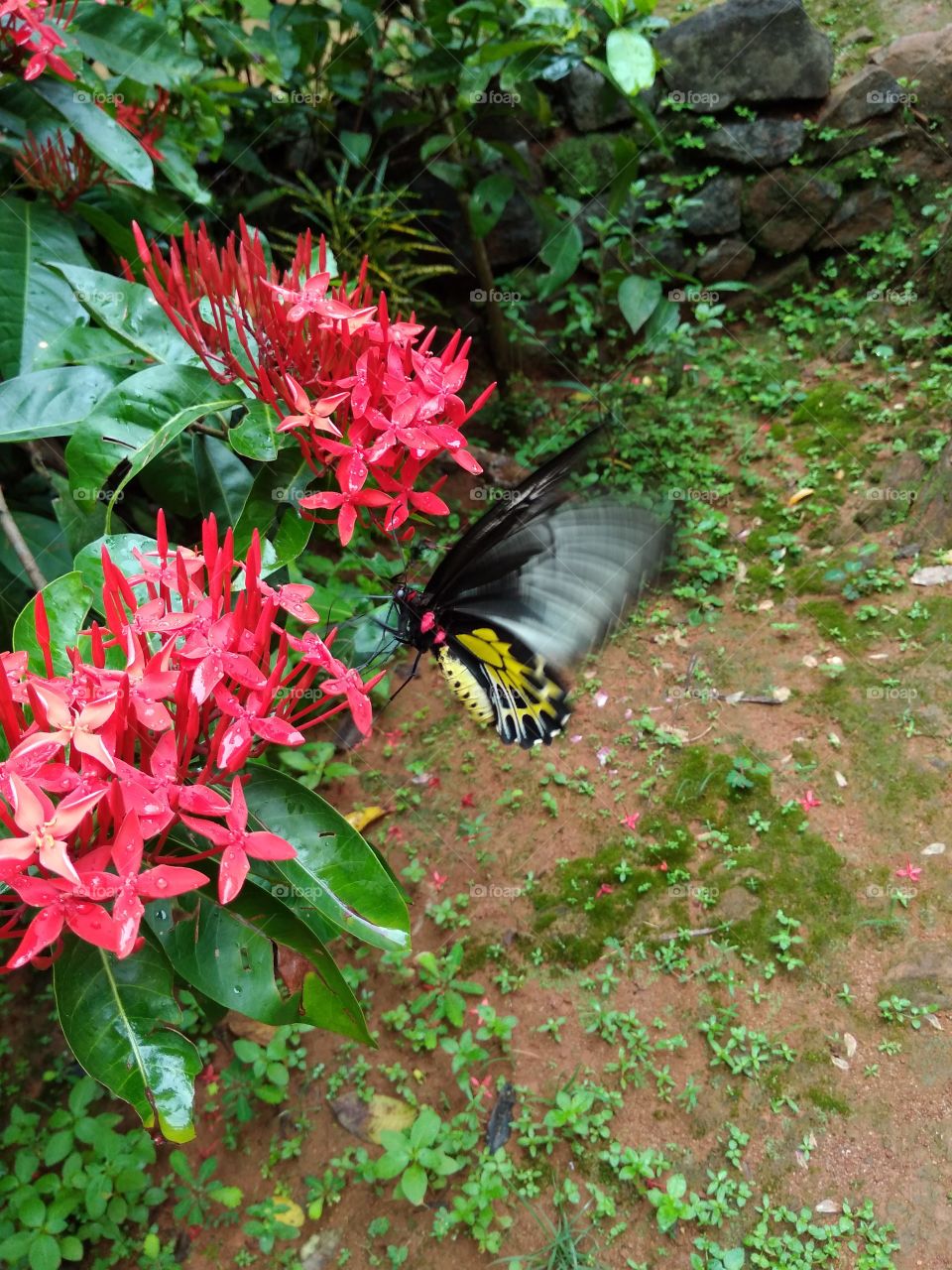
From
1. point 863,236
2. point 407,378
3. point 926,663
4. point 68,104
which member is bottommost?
point 926,663

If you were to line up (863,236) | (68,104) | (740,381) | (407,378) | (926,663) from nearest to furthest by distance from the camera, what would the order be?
(407,378) → (68,104) → (926,663) → (740,381) → (863,236)

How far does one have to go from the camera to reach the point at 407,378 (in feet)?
3.75

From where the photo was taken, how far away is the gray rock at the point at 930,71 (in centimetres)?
402

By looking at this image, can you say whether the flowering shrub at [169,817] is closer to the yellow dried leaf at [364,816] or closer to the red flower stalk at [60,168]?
→ the red flower stalk at [60,168]

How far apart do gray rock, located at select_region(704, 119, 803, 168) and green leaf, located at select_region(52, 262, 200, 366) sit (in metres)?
3.62

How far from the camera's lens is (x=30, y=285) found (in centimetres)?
168

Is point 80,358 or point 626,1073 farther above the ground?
point 80,358

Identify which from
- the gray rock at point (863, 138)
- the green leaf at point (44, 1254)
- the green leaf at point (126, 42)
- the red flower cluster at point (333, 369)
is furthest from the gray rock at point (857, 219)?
the green leaf at point (44, 1254)

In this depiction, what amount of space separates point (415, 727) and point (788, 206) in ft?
10.1

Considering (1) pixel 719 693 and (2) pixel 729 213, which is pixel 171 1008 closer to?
(1) pixel 719 693

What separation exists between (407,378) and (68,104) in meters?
1.12

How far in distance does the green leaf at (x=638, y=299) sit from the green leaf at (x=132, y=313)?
2409 millimetres

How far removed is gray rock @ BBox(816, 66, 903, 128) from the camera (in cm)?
404

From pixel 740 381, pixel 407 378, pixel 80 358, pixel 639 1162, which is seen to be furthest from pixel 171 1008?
pixel 740 381
